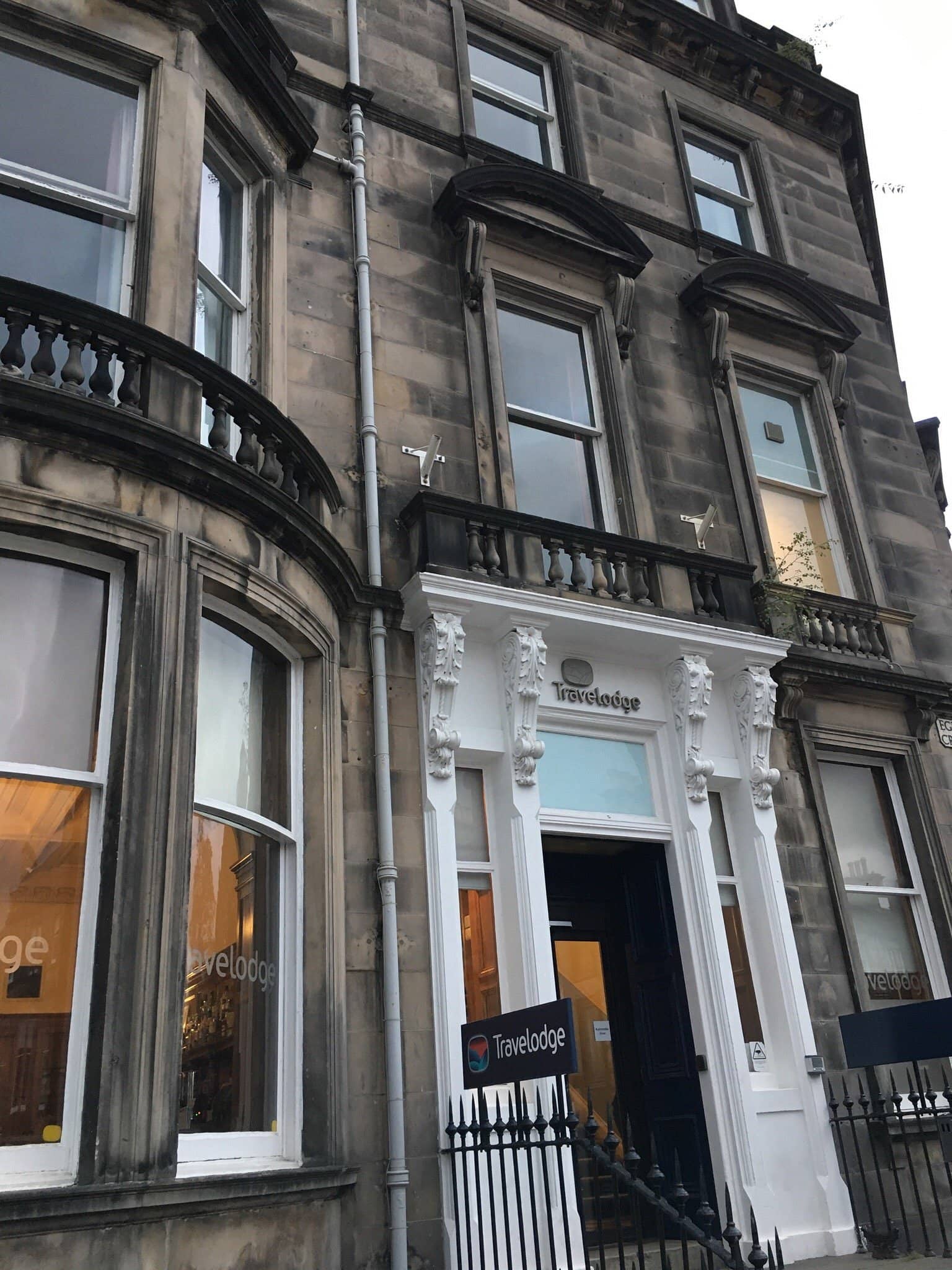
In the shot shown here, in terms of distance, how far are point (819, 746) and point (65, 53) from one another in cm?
830

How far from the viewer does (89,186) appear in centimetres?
738

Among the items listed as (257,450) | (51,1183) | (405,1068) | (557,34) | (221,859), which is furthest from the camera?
(557,34)

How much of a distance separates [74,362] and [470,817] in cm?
406

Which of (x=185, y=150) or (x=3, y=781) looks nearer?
(x=3, y=781)

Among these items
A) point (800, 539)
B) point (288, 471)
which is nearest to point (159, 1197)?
point (288, 471)

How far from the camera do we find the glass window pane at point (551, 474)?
9820mm

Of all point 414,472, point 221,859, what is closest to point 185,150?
point 414,472

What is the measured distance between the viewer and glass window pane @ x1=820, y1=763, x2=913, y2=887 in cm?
994

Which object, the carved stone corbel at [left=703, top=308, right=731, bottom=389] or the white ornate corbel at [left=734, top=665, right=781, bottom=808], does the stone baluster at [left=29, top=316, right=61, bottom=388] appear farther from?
the carved stone corbel at [left=703, top=308, right=731, bottom=389]

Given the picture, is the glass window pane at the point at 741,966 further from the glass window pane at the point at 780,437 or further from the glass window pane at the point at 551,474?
the glass window pane at the point at 780,437

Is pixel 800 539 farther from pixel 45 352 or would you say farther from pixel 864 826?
pixel 45 352

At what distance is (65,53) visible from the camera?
7551 mm

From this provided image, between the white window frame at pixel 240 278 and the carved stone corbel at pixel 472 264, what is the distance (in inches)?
80.5

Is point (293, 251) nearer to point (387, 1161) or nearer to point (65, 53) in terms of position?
point (65, 53)
